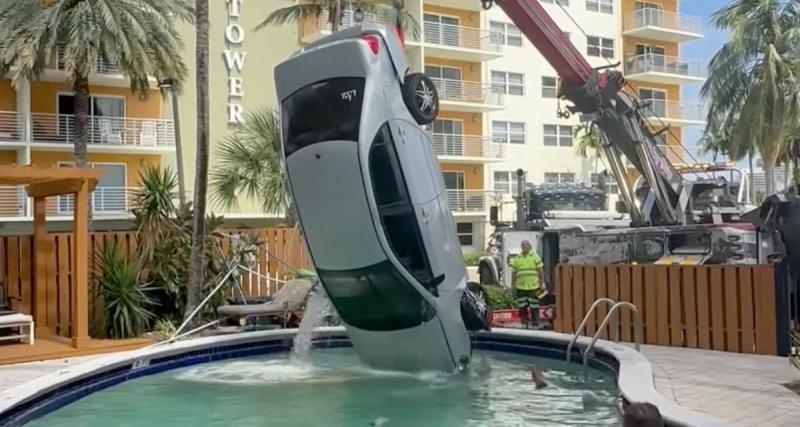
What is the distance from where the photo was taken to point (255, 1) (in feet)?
126

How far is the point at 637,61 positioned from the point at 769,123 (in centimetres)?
1793

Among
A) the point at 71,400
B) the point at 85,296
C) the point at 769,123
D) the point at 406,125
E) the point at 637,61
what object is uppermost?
the point at 637,61

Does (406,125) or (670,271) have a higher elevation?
(406,125)

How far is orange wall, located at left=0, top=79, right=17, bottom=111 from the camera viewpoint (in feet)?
106

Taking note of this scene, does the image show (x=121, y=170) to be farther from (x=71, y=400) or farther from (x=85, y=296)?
(x=71, y=400)

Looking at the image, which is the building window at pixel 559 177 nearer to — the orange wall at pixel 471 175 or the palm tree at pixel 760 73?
the orange wall at pixel 471 175

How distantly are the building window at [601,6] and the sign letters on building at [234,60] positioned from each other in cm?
2142

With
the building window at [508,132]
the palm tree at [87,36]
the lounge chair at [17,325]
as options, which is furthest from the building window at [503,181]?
the lounge chair at [17,325]

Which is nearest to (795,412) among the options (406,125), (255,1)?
(406,125)

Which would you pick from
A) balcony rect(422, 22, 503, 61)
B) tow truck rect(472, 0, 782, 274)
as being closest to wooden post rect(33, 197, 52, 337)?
tow truck rect(472, 0, 782, 274)

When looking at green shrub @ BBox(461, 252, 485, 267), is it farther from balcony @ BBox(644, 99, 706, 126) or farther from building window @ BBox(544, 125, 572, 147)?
balcony @ BBox(644, 99, 706, 126)

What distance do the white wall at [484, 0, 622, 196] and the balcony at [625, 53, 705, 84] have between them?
2767 mm

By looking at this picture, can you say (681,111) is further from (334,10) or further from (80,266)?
(80,266)

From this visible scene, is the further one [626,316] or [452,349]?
[626,316]
